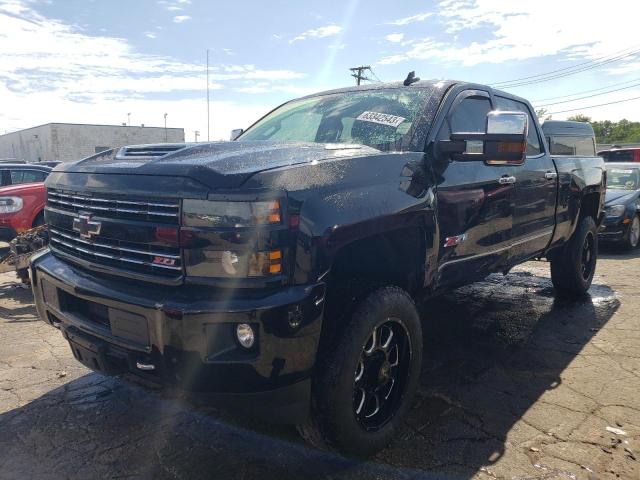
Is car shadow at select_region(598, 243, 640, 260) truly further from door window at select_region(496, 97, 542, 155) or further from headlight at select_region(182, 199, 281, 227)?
headlight at select_region(182, 199, 281, 227)

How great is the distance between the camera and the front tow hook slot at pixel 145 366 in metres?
2.17

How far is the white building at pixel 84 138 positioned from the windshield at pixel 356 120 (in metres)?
39.1

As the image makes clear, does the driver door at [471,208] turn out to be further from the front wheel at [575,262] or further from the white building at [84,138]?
the white building at [84,138]

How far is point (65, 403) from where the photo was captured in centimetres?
309

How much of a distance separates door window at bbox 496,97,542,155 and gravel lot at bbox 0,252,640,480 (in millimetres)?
1551

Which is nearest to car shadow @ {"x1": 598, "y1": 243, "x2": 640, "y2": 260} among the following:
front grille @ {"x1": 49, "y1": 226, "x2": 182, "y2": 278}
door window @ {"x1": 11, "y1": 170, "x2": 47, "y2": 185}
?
front grille @ {"x1": 49, "y1": 226, "x2": 182, "y2": 278}

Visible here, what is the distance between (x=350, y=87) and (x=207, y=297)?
2383 mm

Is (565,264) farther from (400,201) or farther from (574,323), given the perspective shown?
(400,201)

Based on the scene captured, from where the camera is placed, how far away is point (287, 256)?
6.70ft

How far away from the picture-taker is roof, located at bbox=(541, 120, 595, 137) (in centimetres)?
476

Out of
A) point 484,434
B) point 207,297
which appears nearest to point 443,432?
point 484,434

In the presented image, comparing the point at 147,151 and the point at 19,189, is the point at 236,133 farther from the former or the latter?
the point at 19,189

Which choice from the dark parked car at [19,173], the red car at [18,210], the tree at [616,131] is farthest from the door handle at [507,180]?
the tree at [616,131]

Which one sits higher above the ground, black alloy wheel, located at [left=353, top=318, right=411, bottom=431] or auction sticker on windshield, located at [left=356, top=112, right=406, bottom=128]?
Result: auction sticker on windshield, located at [left=356, top=112, right=406, bottom=128]
